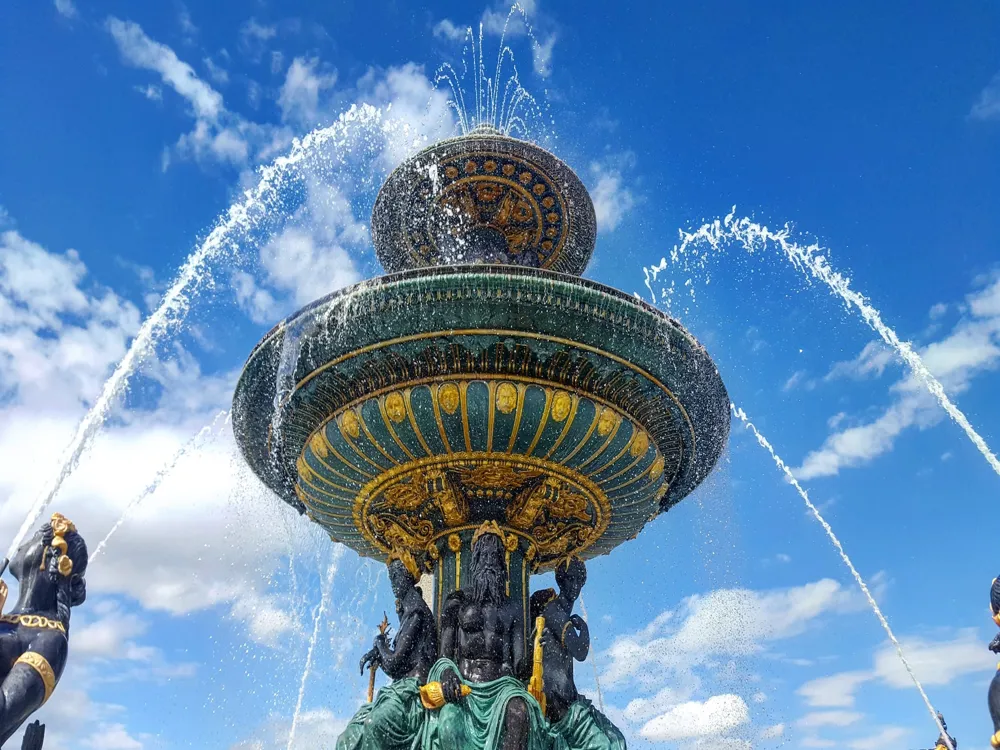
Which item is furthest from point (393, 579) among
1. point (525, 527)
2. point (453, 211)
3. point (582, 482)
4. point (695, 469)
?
point (453, 211)

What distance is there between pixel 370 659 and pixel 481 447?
8.87 feet

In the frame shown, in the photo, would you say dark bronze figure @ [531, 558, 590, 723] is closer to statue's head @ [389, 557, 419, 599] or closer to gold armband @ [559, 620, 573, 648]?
gold armband @ [559, 620, 573, 648]

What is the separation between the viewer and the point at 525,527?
9.07m

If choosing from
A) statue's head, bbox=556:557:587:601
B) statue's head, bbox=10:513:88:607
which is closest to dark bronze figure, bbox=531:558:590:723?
statue's head, bbox=556:557:587:601

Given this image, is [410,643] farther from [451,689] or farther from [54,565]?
[54,565]

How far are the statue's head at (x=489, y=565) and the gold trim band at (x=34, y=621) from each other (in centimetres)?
393

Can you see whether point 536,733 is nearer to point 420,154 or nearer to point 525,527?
point 525,527

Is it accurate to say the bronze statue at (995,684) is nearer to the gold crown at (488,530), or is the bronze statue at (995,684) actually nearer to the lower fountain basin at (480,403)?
the lower fountain basin at (480,403)

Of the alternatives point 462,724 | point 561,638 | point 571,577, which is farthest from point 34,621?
point 571,577

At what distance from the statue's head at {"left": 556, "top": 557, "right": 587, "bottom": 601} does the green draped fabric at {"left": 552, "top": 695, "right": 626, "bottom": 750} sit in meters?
1.32

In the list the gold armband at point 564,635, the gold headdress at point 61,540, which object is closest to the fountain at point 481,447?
the gold armband at point 564,635

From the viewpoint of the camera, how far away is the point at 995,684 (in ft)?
18.5

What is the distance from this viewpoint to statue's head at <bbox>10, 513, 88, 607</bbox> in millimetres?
5707

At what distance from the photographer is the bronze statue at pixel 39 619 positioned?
4.98 metres
